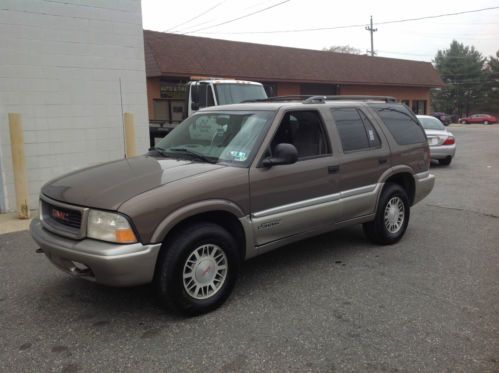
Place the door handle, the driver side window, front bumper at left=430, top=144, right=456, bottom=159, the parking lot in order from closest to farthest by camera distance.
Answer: the parking lot → the driver side window → the door handle → front bumper at left=430, top=144, right=456, bottom=159

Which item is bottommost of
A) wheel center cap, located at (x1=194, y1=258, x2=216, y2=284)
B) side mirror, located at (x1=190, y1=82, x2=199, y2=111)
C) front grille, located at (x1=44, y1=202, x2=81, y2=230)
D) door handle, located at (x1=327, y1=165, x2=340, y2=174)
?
wheel center cap, located at (x1=194, y1=258, x2=216, y2=284)

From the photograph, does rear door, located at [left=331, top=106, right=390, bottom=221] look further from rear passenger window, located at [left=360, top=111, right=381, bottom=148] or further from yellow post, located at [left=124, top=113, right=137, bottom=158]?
yellow post, located at [left=124, top=113, right=137, bottom=158]

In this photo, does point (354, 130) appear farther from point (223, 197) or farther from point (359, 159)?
point (223, 197)

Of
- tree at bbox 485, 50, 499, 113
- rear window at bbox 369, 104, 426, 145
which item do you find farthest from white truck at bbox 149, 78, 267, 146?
tree at bbox 485, 50, 499, 113

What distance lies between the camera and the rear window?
5.88m

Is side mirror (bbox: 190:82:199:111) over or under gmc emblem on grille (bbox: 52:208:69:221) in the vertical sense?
over

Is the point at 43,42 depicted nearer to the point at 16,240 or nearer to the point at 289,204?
the point at 16,240

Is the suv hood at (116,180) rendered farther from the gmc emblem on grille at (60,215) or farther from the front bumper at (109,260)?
the front bumper at (109,260)

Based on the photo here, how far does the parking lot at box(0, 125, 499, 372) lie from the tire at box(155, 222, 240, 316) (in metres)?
0.15

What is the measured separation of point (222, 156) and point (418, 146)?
308 cm

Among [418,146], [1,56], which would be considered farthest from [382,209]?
[1,56]

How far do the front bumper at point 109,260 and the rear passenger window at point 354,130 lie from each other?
262cm

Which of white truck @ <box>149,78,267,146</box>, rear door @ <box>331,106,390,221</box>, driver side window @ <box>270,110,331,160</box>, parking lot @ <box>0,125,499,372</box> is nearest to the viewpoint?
parking lot @ <box>0,125,499,372</box>

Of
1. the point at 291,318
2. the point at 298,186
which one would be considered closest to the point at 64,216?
the point at 291,318
